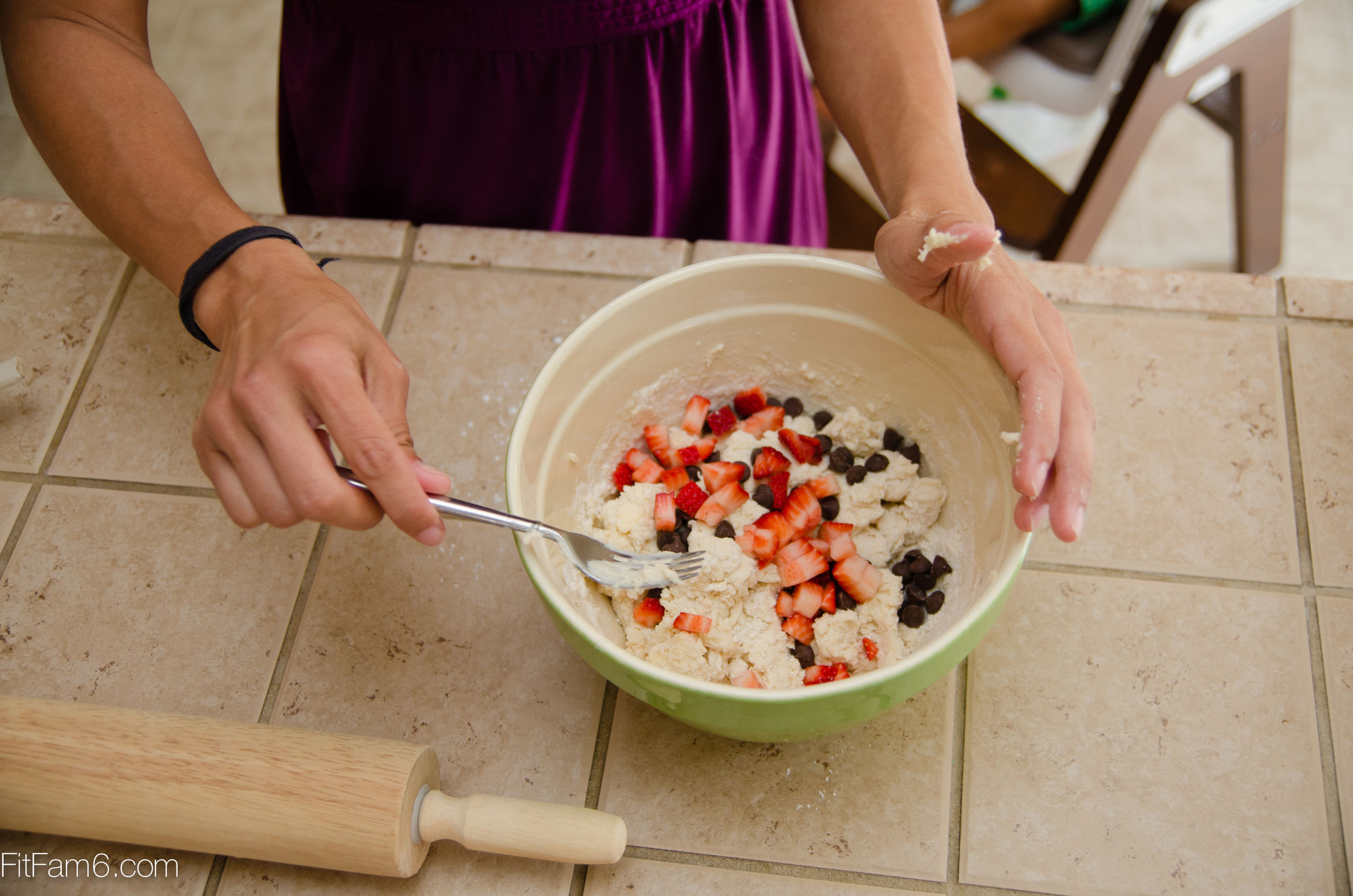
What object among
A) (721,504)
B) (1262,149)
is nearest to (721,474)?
(721,504)

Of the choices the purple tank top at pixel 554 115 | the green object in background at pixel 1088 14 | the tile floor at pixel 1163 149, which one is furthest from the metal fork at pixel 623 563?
the tile floor at pixel 1163 149

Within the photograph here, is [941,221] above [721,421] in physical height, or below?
above

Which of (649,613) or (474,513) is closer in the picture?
(474,513)

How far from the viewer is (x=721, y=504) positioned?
32.4 inches

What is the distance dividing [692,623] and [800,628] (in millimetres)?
98

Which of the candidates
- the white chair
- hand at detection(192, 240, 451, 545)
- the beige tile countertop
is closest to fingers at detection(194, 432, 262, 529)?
hand at detection(192, 240, 451, 545)

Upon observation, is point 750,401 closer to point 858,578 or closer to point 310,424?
point 858,578

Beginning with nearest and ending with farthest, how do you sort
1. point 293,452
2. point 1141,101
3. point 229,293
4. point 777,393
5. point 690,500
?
1. point 293,452
2. point 229,293
3. point 690,500
4. point 777,393
5. point 1141,101

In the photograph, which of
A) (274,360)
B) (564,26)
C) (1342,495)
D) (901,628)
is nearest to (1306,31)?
(1342,495)

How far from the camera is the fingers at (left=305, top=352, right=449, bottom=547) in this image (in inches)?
24.5

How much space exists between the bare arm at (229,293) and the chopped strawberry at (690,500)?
24 centimetres

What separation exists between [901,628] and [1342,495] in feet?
1.61

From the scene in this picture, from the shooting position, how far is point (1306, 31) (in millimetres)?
2492

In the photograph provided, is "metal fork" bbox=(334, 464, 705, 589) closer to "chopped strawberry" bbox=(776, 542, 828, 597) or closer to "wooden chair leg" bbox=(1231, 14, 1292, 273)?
"chopped strawberry" bbox=(776, 542, 828, 597)
